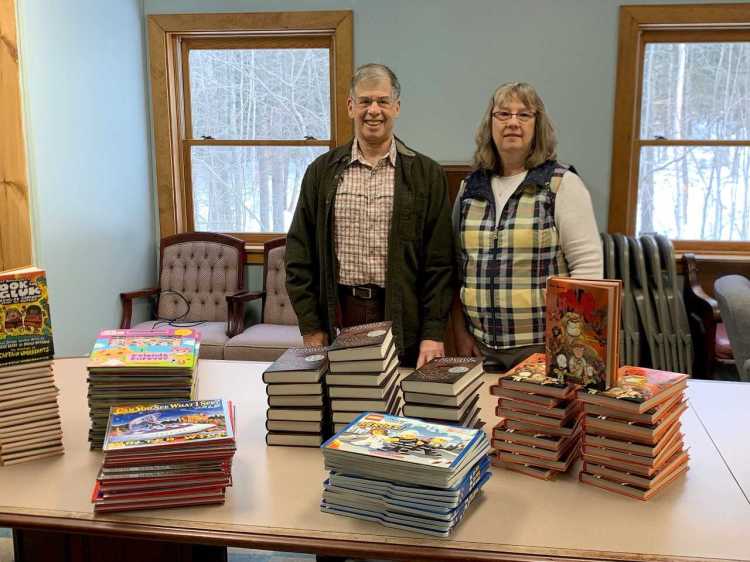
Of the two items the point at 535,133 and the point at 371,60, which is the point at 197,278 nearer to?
the point at 371,60

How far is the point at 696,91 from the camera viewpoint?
4.26m

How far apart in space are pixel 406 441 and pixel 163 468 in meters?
0.47

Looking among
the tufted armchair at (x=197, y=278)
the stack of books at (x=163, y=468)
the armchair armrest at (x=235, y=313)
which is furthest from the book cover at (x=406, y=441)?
the tufted armchair at (x=197, y=278)

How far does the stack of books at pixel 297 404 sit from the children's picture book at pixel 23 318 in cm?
50

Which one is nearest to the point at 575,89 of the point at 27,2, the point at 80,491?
the point at 27,2

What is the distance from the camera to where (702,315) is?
3.86 metres

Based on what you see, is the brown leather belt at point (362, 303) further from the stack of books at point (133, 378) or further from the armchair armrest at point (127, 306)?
the armchair armrest at point (127, 306)

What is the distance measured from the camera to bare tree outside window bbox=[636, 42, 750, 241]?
4.22m

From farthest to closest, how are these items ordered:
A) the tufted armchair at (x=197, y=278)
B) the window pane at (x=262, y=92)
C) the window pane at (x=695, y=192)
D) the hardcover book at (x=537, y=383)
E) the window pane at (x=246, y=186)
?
the window pane at (x=246, y=186), the window pane at (x=262, y=92), the tufted armchair at (x=197, y=278), the window pane at (x=695, y=192), the hardcover book at (x=537, y=383)

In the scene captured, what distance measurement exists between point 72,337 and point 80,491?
8.50 feet

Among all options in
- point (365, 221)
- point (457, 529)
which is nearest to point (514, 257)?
point (365, 221)

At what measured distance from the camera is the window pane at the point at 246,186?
467cm

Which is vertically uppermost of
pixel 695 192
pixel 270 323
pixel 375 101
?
pixel 375 101

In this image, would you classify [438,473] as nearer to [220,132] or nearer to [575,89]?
[575,89]
